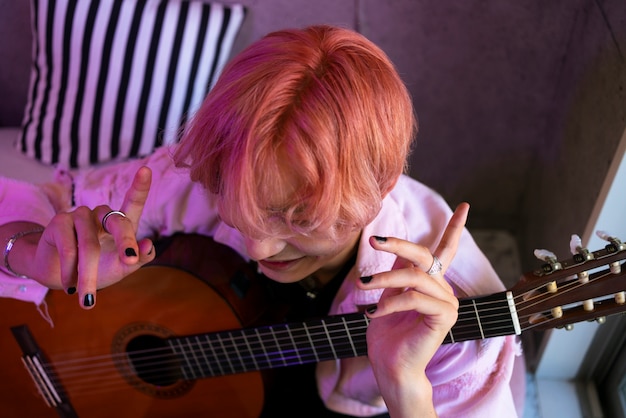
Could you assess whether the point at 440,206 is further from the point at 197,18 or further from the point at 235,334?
the point at 197,18

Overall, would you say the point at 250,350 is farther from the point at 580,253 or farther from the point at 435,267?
the point at 580,253

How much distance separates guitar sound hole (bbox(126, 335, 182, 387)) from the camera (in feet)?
3.59

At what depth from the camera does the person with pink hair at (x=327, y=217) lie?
28.0 inches

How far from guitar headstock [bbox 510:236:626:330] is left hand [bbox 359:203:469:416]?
0.12 metres

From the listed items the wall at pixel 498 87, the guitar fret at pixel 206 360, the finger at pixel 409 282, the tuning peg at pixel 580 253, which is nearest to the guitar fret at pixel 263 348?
the guitar fret at pixel 206 360

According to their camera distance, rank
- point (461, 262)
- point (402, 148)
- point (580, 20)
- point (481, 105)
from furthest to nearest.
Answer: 1. point (481, 105)
2. point (580, 20)
3. point (461, 262)
4. point (402, 148)

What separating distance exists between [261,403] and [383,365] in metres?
0.38

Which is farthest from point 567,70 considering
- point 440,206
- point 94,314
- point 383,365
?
point 94,314

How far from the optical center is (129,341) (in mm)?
1123

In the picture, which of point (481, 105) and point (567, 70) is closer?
point (567, 70)

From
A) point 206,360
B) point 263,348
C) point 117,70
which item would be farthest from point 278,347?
point 117,70

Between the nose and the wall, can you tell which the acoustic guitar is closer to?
the nose

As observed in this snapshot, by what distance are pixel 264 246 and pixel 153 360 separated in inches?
16.8

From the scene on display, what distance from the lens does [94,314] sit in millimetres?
1110
